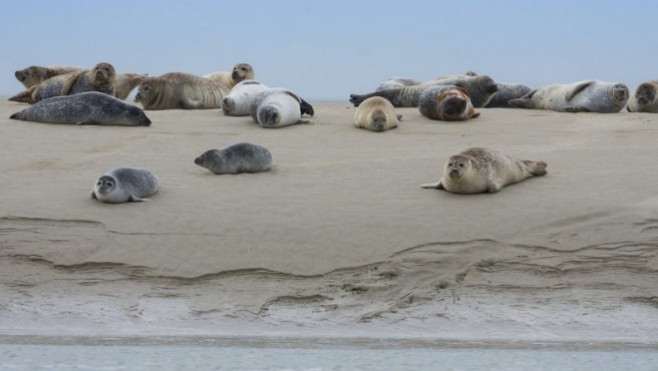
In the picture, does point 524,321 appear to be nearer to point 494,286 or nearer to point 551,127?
point 494,286

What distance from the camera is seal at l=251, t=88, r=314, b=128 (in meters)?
10.3

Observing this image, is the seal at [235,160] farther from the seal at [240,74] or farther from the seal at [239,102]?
the seal at [240,74]

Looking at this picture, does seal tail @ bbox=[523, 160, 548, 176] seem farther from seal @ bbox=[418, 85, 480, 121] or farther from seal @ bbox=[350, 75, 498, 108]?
seal @ bbox=[350, 75, 498, 108]

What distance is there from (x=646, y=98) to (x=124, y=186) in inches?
296

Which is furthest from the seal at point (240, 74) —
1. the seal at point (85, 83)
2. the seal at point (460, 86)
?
the seal at point (460, 86)

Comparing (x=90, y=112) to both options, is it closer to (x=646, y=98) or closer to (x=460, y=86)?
(x=460, y=86)

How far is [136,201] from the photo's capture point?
22.9 feet

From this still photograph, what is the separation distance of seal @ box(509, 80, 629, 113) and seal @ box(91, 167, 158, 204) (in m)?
6.57

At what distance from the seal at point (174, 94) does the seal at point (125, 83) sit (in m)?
1.70

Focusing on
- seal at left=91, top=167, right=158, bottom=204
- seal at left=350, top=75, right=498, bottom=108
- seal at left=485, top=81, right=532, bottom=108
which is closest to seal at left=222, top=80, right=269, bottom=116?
seal at left=350, top=75, right=498, bottom=108

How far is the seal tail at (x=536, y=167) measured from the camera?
7680 millimetres

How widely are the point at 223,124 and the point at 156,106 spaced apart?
2.50 meters

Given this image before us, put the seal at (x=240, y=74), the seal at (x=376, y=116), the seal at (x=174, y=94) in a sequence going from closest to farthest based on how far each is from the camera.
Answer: the seal at (x=376, y=116)
the seal at (x=174, y=94)
the seal at (x=240, y=74)

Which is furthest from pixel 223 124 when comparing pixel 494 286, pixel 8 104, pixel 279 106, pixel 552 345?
pixel 552 345
